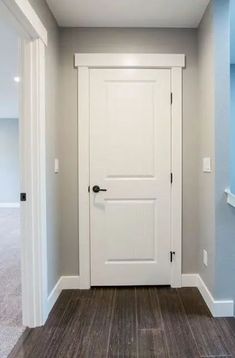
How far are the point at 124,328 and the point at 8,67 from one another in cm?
332

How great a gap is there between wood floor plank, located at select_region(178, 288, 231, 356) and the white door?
0.28m

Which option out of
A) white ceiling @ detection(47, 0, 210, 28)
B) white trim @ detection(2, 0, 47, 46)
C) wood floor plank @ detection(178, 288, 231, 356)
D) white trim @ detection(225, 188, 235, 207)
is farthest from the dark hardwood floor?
white ceiling @ detection(47, 0, 210, 28)

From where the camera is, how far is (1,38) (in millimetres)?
2684

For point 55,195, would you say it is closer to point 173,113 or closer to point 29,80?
point 29,80

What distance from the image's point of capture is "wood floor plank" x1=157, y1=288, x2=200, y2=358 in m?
1.68

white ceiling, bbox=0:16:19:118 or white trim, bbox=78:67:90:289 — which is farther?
white ceiling, bbox=0:16:19:118

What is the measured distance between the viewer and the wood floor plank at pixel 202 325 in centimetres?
170

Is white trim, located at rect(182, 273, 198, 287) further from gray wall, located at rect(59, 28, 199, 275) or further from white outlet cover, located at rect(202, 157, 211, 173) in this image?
white outlet cover, located at rect(202, 157, 211, 173)

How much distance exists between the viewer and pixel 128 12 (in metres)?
2.25

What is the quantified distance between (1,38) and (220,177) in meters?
2.43

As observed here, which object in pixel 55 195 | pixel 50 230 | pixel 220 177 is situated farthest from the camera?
pixel 55 195

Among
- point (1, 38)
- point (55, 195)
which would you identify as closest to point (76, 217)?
point (55, 195)

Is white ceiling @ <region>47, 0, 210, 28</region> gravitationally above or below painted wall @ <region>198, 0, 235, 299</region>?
above

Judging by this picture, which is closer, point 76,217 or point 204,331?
point 204,331
